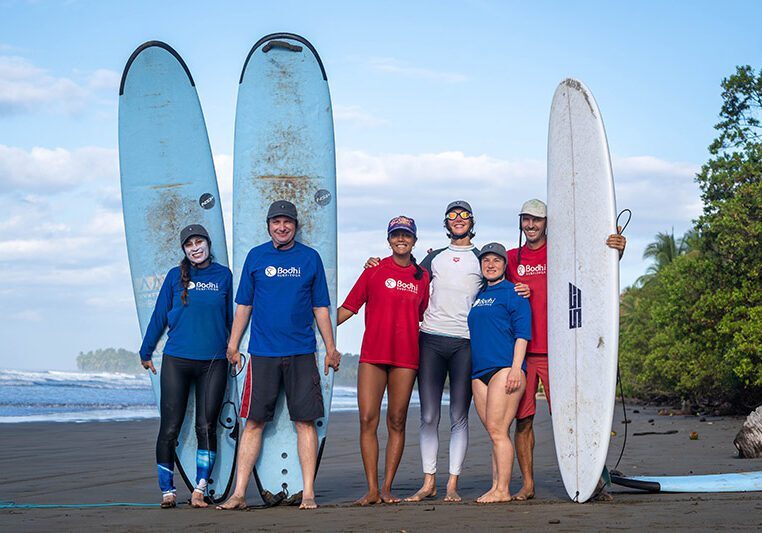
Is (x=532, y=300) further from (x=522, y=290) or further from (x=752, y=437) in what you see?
(x=752, y=437)

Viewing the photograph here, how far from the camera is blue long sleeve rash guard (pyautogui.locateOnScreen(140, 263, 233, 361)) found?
17.5 ft

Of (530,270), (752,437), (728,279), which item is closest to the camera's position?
(530,270)

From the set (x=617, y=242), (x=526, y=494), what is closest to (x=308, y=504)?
(x=526, y=494)

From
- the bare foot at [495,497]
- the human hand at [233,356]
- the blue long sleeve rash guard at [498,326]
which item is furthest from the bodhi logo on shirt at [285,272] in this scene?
the bare foot at [495,497]

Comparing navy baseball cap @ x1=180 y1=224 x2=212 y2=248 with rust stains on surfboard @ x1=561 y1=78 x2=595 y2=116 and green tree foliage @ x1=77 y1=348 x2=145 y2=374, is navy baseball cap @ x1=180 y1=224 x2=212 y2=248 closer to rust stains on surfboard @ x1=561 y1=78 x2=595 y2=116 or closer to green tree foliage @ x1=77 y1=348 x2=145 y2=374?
rust stains on surfboard @ x1=561 y1=78 x2=595 y2=116

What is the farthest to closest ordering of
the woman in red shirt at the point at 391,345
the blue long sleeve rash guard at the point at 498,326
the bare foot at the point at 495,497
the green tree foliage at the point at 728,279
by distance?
the green tree foliage at the point at 728,279 → the woman in red shirt at the point at 391,345 → the blue long sleeve rash guard at the point at 498,326 → the bare foot at the point at 495,497

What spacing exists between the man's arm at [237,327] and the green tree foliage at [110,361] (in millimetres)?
107230

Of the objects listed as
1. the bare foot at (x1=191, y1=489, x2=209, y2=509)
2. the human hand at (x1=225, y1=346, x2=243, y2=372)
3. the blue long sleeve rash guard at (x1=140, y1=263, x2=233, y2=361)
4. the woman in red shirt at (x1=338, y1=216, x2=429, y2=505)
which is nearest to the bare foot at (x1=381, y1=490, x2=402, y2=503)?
the woman in red shirt at (x1=338, y1=216, x2=429, y2=505)

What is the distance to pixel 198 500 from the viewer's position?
524cm

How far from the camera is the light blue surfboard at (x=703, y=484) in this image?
524 centimetres

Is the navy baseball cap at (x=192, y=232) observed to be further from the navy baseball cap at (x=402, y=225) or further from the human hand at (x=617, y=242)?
the human hand at (x=617, y=242)

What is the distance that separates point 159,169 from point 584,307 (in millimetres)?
3142

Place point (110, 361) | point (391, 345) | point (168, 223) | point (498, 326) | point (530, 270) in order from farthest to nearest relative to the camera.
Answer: point (110, 361), point (168, 223), point (530, 270), point (391, 345), point (498, 326)

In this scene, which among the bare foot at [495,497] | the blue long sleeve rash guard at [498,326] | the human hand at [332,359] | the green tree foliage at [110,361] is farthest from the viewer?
the green tree foliage at [110,361]
